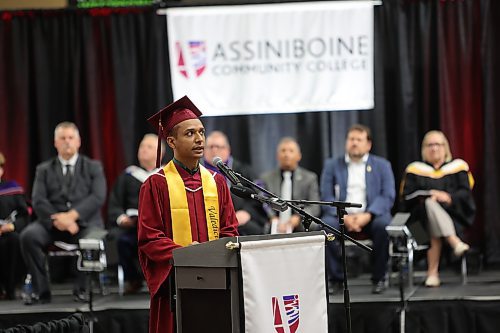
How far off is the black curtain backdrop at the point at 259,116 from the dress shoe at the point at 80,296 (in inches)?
61.3

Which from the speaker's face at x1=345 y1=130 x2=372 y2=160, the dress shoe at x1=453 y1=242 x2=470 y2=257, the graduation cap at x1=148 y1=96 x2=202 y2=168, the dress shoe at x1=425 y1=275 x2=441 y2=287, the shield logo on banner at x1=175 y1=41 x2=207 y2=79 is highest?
the shield logo on banner at x1=175 y1=41 x2=207 y2=79

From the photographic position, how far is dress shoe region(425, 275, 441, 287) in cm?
668

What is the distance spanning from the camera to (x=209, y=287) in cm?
336

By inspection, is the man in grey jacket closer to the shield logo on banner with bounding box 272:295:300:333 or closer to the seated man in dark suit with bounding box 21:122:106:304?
the seated man in dark suit with bounding box 21:122:106:304

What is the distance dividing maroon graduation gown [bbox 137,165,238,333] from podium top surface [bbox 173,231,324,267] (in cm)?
21

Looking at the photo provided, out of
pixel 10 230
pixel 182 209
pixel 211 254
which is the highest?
pixel 182 209

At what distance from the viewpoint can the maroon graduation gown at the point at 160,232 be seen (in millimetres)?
3658

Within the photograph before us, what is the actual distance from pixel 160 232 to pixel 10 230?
366 centimetres

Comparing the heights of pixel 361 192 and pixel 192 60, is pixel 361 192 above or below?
below

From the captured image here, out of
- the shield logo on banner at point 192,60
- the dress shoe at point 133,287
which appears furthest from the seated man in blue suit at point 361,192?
the dress shoe at point 133,287

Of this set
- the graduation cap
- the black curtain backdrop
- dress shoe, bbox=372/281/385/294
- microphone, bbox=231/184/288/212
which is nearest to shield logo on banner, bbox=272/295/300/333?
microphone, bbox=231/184/288/212

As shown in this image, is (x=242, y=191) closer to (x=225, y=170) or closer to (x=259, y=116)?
(x=225, y=170)

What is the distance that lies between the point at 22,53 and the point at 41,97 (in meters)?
0.46

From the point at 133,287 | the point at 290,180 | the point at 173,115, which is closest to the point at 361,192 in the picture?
the point at 290,180
